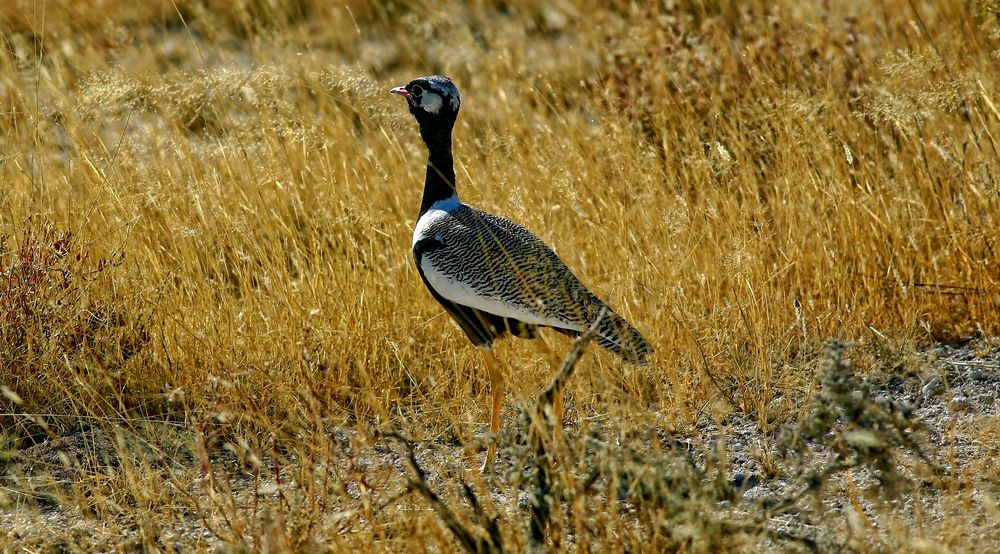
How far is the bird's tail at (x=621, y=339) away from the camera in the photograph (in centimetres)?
380

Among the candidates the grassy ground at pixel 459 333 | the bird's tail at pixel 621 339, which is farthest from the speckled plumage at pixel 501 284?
the grassy ground at pixel 459 333

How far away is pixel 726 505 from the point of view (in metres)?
3.40

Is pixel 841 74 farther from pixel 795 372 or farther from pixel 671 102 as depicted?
pixel 795 372

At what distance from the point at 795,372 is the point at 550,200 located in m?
1.50

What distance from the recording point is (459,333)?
15.1 ft

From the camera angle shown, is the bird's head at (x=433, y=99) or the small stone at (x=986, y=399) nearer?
the small stone at (x=986, y=399)

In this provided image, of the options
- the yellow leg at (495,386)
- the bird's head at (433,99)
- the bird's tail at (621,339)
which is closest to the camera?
the bird's tail at (621,339)

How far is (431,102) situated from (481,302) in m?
0.85

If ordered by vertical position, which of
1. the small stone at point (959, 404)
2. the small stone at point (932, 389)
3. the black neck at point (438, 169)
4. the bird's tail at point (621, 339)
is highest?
the black neck at point (438, 169)

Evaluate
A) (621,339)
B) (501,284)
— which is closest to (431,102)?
(501,284)

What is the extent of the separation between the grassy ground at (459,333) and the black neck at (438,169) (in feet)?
A: 1.42

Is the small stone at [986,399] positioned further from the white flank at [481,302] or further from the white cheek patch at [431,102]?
the white cheek patch at [431,102]

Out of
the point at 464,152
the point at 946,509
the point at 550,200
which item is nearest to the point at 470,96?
the point at 464,152

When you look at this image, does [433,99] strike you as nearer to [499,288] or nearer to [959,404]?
[499,288]
